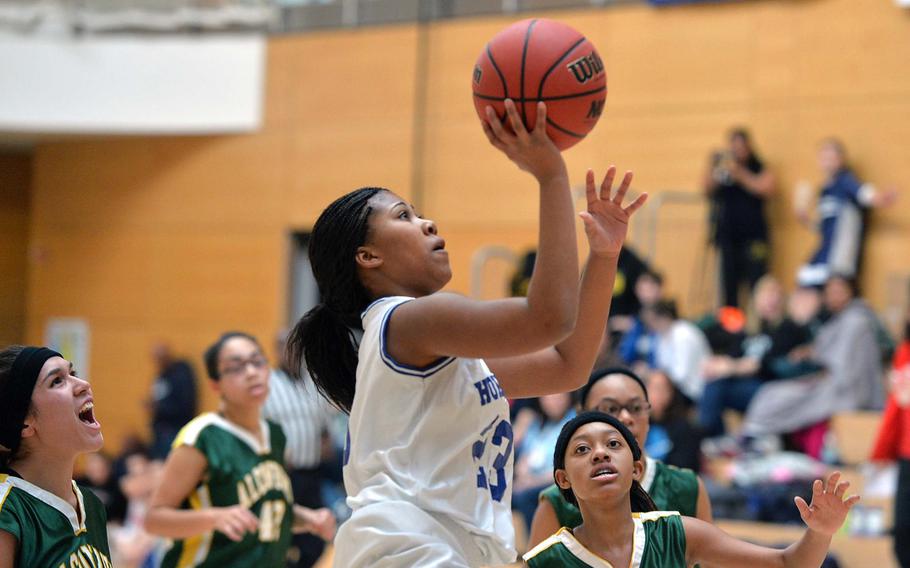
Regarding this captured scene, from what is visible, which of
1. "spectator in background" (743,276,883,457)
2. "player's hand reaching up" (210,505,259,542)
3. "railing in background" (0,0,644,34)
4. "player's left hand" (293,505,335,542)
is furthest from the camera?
"railing in background" (0,0,644,34)

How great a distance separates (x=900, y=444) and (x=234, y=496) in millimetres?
4024

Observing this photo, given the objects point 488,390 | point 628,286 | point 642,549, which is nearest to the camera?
point 488,390

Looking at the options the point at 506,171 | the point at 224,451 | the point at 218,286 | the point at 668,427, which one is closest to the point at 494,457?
the point at 224,451

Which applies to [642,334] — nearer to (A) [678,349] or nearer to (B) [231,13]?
(A) [678,349]

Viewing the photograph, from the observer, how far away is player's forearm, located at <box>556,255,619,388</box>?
287 cm

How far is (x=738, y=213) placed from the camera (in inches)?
421

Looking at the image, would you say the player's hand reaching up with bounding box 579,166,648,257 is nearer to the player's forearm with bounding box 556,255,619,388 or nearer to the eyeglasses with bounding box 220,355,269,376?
the player's forearm with bounding box 556,255,619,388

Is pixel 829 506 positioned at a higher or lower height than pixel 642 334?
higher

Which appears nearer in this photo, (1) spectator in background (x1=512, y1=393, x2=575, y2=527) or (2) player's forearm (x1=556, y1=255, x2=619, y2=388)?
(2) player's forearm (x1=556, y1=255, x2=619, y2=388)

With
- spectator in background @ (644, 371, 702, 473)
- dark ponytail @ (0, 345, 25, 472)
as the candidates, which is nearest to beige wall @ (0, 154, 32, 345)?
spectator in background @ (644, 371, 702, 473)

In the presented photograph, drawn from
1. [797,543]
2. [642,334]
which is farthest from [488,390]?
[642,334]

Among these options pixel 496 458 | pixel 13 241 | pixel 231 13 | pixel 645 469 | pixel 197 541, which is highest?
pixel 231 13

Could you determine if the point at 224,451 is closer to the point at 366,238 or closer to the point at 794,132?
the point at 366,238

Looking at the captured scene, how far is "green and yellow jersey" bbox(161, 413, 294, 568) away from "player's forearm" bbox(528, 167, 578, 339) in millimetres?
2693
